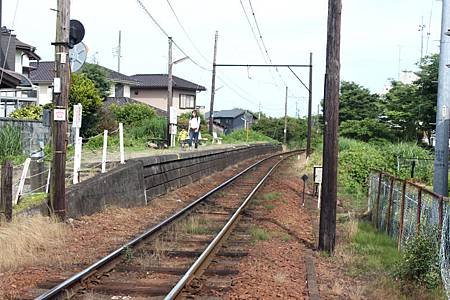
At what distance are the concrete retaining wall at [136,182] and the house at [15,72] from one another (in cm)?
387

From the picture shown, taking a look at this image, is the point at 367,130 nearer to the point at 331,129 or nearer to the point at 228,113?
the point at 331,129

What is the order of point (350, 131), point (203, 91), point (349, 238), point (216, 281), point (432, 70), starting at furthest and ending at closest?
point (203, 91) → point (350, 131) → point (432, 70) → point (349, 238) → point (216, 281)

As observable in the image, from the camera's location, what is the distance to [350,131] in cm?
3953

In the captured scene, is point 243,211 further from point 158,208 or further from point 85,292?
point 85,292

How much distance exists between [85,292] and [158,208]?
8.24 meters

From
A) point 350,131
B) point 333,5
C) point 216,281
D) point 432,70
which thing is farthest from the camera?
point 350,131

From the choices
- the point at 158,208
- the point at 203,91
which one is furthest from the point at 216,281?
the point at 203,91

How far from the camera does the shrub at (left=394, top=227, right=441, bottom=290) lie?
7.35m

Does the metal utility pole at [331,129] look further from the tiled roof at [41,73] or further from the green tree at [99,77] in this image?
the tiled roof at [41,73]

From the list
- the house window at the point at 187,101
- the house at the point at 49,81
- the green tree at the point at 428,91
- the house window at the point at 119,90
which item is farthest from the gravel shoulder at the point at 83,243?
the house window at the point at 187,101

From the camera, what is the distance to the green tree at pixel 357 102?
4279 cm

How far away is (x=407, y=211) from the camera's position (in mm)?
9859

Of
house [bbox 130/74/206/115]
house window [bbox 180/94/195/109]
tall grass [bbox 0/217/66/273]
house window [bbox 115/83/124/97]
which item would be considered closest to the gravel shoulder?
tall grass [bbox 0/217/66/273]

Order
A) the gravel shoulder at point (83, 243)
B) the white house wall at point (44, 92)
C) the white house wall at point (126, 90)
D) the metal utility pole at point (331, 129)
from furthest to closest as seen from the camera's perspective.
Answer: the white house wall at point (126, 90) → the white house wall at point (44, 92) → the metal utility pole at point (331, 129) → the gravel shoulder at point (83, 243)
